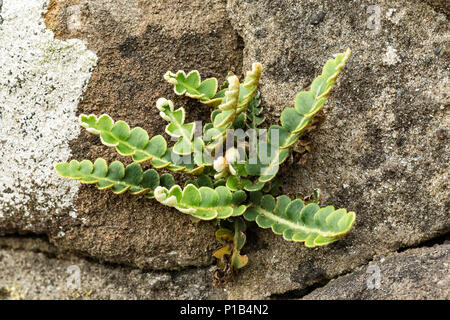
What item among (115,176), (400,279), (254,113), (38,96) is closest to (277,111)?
→ (254,113)

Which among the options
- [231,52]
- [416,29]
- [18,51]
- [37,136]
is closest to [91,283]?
[37,136]

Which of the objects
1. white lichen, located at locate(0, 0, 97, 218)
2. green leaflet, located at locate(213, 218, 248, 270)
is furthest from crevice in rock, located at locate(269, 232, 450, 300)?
white lichen, located at locate(0, 0, 97, 218)

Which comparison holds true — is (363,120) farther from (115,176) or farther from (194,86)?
(115,176)

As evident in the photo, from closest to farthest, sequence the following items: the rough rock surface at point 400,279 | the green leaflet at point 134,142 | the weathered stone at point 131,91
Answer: the rough rock surface at point 400,279 → the green leaflet at point 134,142 → the weathered stone at point 131,91

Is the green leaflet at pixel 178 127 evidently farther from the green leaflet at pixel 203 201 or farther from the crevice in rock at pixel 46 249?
the crevice in rock at pixel 46 249

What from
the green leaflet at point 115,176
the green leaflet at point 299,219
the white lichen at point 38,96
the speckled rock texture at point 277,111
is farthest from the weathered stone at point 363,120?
the white lichen at point 38,96

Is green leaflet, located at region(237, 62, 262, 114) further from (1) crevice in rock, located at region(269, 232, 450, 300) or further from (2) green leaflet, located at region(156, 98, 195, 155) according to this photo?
(1) crevice in rock, located at region(269, 232, 450, 300)
